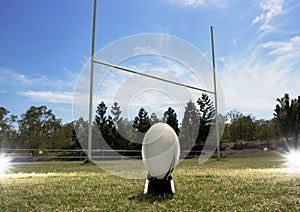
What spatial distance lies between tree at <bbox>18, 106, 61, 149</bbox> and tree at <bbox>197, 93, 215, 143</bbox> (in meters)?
16.7

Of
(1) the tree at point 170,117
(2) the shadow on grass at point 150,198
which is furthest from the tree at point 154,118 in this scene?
(2) the shadow on grass at point 150,198

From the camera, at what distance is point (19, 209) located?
3.36m

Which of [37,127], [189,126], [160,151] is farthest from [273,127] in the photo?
[160,151]

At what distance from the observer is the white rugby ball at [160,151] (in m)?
4.05

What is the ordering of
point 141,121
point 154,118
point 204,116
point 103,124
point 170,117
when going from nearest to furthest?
point 154,118
point 141,121
point 170,117
point 103,124
point 204,116

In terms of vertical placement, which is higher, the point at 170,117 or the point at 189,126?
the point at 189,126

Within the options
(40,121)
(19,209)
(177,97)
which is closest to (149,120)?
(177,97)

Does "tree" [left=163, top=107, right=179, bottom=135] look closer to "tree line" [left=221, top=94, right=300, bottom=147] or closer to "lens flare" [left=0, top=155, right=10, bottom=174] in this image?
"lens flare" [left=0, top=155, right=10, bottom=174]

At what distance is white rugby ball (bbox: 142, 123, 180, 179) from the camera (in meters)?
4.05

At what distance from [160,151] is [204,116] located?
21061mm

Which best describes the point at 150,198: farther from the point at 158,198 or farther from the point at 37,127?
the point at 37,127

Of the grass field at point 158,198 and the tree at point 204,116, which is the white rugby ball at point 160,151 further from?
the tree at point 204,116

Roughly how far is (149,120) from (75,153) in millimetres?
15819

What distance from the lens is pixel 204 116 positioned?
24531 mm
